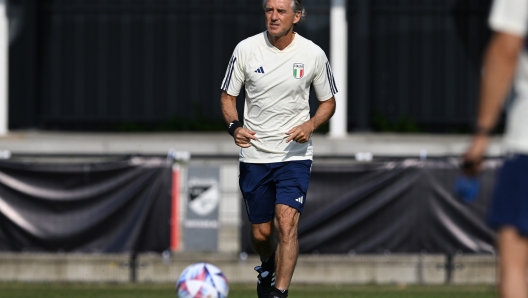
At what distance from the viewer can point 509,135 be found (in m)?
4.60

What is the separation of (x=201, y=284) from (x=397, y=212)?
206 inches

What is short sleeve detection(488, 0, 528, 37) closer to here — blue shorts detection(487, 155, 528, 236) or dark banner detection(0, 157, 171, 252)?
blue shorts detection(487, 155, 528, 236)

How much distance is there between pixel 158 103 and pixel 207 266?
11.4 meters

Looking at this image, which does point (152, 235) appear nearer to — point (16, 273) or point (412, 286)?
point (16, 273)

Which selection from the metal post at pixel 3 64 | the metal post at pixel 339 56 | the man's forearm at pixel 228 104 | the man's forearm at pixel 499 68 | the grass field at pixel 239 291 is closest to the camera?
the man's forearm at pixel 499 68

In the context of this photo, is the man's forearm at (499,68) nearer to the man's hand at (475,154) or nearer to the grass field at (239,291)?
the man's hand at (475,154)

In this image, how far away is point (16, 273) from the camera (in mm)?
12352

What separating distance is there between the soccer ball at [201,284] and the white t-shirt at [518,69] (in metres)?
3.02

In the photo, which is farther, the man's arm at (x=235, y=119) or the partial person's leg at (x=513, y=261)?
the man's arm at (x=235, y=119)

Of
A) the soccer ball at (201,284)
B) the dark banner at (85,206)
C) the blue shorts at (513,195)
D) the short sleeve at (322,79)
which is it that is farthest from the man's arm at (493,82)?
the dark banner at (85,206)

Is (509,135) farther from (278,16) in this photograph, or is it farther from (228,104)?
(228,104)

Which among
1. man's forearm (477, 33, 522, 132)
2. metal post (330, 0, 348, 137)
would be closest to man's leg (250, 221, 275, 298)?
man's forearm (477, 33, 522, 132)

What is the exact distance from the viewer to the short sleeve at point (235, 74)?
7.90 meters

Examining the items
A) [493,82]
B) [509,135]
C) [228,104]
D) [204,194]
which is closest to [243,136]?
[228,104]
